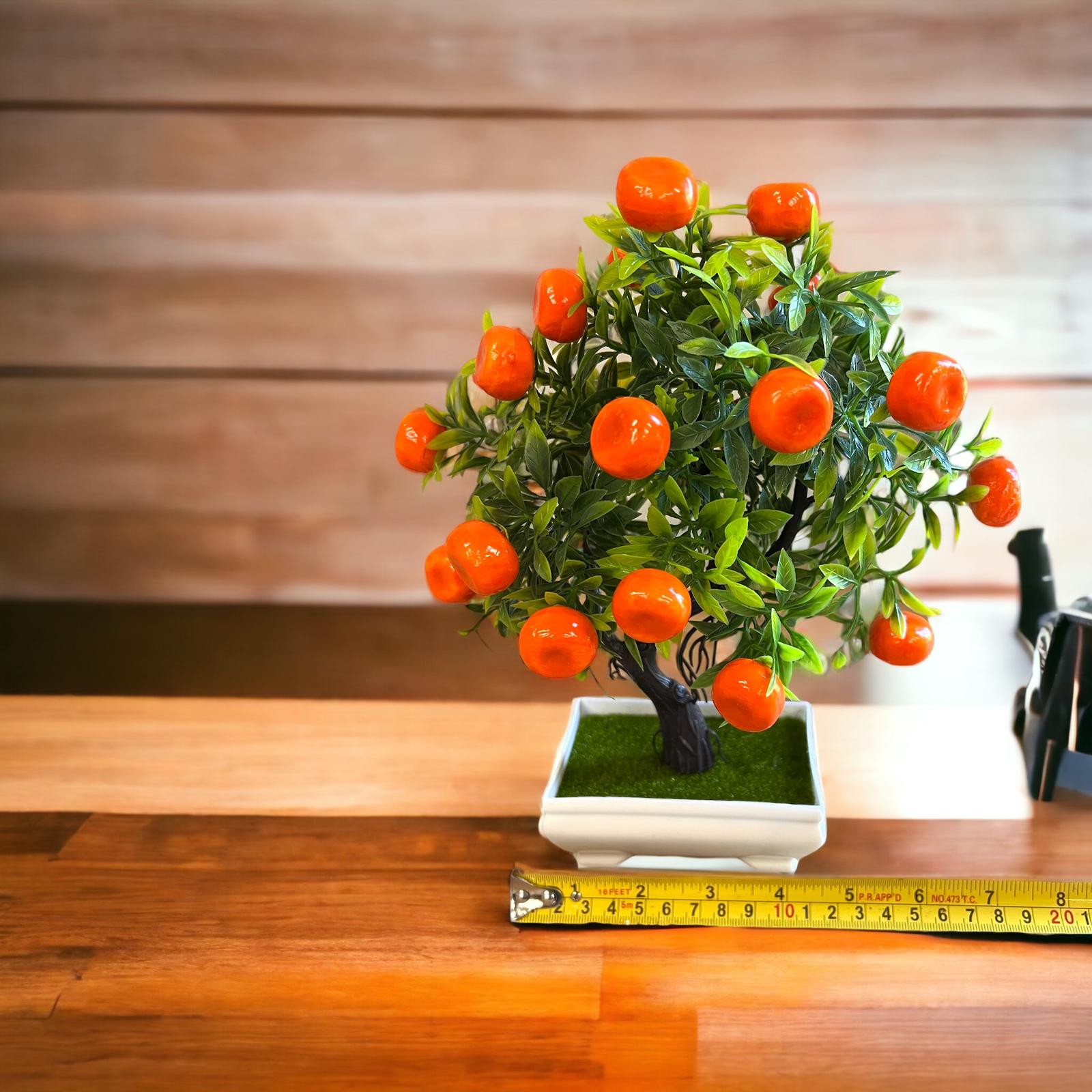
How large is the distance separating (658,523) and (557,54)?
797 millimetres

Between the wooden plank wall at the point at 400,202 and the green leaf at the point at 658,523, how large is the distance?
696mm

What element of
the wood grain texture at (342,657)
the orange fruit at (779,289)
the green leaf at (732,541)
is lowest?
the wood grain texture at (342,657)

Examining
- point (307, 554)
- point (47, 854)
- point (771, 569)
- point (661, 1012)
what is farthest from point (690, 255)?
point (307, 554)

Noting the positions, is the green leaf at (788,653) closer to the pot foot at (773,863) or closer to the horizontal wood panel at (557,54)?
the pot foot at (773,863)

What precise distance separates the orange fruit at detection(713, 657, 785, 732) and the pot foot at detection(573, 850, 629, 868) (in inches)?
5.9

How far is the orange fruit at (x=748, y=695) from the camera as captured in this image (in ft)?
1.54

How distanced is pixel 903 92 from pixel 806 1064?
1004 mm

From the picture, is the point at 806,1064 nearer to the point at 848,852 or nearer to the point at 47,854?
the point at 848,852

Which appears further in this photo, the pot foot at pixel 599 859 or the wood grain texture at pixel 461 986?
the pot foot at pixel 599 859

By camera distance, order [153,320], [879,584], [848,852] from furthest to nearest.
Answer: [153,320] < [879,584] < [848,852]

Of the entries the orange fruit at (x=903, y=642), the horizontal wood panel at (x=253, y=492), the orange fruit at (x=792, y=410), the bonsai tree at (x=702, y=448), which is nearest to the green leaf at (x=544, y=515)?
the bonsai tree at (x=702, y=448)

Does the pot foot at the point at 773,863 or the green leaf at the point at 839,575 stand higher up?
the green leaf at the point at 839,575

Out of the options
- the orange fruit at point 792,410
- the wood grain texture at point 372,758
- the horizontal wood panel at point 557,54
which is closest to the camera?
the orange fruit at point 792,410

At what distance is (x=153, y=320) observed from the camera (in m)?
1.13
